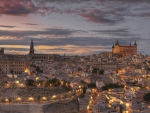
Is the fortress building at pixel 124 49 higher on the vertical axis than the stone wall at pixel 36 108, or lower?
higher

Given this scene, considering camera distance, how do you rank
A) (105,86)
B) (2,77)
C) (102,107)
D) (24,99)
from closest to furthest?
(102,107) < (24,99) < (105,86) < (2,77)

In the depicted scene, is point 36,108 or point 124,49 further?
point 124,49

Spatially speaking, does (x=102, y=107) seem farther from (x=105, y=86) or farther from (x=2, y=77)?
(x=2, y=77)

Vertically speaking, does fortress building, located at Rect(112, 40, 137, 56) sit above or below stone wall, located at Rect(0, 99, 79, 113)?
above

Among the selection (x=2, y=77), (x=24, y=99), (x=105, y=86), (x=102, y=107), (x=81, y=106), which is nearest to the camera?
(x=102, y=107)

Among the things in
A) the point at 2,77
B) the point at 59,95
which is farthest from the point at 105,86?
the point at 2,77

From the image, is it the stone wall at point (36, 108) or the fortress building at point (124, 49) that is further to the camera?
the fortress building at point (124, 49)

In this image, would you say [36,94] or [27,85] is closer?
[36,94]

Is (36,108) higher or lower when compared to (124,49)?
lower

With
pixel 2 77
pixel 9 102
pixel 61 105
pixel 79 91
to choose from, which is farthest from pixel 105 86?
pixel 2 77

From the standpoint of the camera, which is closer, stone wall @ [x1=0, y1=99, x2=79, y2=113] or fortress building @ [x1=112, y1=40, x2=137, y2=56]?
stone wall @ [x1=0, y1=99, x2=79, y2=113]
